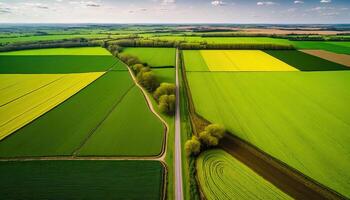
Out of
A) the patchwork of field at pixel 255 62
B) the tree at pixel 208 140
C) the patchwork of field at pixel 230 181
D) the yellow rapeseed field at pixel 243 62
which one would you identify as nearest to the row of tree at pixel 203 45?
the yellow rapeseed field at pixel 243 62

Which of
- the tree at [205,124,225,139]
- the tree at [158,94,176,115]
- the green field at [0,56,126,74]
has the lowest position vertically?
the tree at [205,124,225,139]

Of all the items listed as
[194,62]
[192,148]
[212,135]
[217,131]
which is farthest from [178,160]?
[194,62]

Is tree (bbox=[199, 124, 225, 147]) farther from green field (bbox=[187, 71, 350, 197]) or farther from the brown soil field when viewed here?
the brown soil field

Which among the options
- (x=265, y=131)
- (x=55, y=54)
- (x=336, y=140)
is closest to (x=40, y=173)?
(x=265, y=131)

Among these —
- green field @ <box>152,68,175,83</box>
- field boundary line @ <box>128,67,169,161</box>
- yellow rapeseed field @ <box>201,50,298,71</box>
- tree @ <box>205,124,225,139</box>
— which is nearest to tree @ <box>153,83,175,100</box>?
field boundary line @ <box>128,67,169,161</box>

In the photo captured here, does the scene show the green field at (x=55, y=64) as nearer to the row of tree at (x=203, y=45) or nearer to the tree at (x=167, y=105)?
the row of tree at (x=203, y=45)

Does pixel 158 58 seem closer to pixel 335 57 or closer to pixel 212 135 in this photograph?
pixel 212 135
